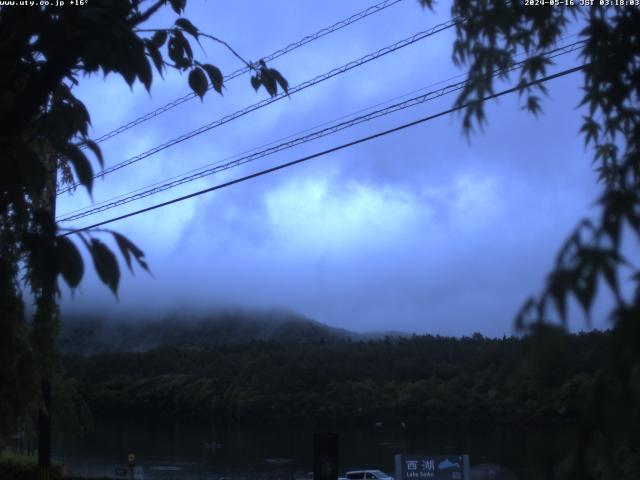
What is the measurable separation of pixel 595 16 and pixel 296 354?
115m

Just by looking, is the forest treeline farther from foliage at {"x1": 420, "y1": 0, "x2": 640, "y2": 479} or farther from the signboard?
foliage at {"x1": 420, "y1": 0, "x2": 640, "y2": 479}

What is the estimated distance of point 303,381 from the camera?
10562cm

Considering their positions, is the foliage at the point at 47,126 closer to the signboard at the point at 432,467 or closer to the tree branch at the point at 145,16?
the tree branch at the point at 145,16

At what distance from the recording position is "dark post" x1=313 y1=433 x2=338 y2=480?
14.6 meters

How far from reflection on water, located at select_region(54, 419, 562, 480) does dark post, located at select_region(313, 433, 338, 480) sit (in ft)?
96.5

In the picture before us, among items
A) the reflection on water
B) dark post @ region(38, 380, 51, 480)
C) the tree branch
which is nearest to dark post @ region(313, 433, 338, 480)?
dark post @ region(38, 380, 51, 480)

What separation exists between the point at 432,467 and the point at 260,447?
58518mm

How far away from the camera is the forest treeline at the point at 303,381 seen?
3349 inches

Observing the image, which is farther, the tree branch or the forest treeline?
the forest treeline

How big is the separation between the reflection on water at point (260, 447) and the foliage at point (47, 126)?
39551 millimetres

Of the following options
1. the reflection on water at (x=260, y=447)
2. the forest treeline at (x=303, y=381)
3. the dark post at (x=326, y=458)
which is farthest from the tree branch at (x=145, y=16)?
the forest treeline at (x=303, y=381)

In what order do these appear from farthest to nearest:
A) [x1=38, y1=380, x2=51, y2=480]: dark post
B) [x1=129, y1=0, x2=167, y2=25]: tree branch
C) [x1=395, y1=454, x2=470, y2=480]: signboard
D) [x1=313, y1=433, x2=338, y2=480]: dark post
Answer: [x1=395, y1=454, x2=470, y2=480]: signboard
[x1=313, y1=433, x2=338, y2=480]: dark post
[x1=38, y1=380, x2=51, y2=480]: dark post
[x1=129, y1=0, x2=167, y2=25]: tree branch

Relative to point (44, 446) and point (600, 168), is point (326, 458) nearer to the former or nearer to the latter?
point (44, 446)

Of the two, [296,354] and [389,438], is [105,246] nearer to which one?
[389,438]
